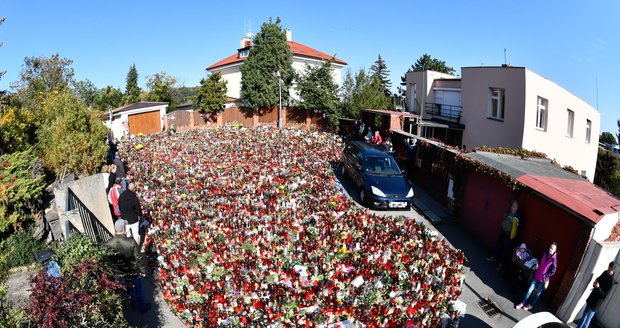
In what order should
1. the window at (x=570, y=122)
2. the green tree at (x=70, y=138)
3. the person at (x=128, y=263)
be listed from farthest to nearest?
the window at (x=570, y=122)
the green tree at (x=70, y=138)
the person at (x=128, y=263)

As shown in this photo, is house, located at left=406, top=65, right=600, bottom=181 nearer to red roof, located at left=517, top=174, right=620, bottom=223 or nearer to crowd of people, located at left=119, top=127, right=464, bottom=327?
red roof, located at left=517, top=174, right=620, bottom=223

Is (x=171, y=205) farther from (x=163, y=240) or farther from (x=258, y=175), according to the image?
(x=258, y=175)

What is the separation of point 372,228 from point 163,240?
16.5 ft

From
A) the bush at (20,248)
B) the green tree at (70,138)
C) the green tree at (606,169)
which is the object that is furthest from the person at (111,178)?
the green tree at (606,169)

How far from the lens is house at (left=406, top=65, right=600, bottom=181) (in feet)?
52.5

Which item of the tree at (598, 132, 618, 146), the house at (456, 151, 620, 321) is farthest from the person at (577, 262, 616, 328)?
the tree at (598, 132, 618, 146)

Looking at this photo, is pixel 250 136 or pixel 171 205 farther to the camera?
pixel 250 136

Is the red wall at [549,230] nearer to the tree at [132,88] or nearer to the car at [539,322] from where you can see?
the car at [539,322]

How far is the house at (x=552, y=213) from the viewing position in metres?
6.32

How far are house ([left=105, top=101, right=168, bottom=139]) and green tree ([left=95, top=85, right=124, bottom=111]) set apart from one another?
2033 centimetres

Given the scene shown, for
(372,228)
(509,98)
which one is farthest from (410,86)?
(372,228)

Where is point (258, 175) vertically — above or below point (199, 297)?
above

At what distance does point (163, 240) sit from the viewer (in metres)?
8.34

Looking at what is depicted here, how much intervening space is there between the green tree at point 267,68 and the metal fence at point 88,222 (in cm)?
2453
